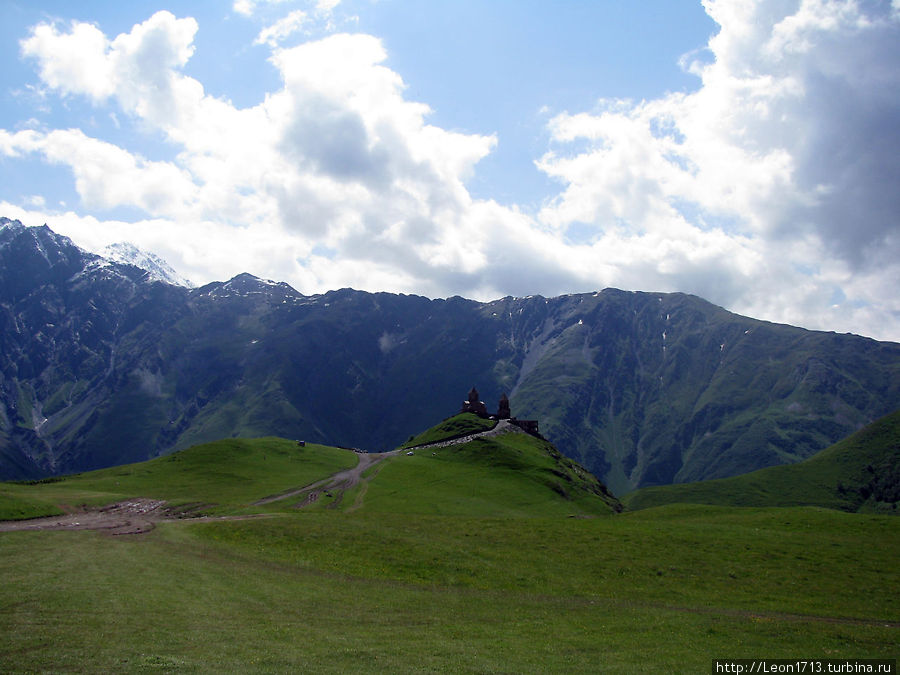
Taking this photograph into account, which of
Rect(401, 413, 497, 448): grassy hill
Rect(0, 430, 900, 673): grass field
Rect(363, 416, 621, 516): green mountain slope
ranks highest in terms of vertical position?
Rect(401, 413, 497, 448): grassy hill

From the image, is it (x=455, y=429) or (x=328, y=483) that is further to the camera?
(x=455, y=429)

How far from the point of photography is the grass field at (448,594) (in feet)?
86.1

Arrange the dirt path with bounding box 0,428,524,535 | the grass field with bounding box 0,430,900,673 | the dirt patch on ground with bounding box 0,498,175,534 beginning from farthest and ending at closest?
the dirt path with bounding box 0,428,524,535, the dirt patch on ground with bounding box 0,498,175,534, the grass field with bounding box 0,430,900,673

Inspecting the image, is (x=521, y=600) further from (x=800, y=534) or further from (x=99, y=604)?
(x=800, y=534)

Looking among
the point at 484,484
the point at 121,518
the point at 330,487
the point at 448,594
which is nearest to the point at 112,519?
the point at 121,518

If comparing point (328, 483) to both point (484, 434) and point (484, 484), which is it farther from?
point (484, 434)

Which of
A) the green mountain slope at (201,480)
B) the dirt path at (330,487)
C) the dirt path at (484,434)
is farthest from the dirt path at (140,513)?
Result: the dirt path at (484,434)

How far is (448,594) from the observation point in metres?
40.1

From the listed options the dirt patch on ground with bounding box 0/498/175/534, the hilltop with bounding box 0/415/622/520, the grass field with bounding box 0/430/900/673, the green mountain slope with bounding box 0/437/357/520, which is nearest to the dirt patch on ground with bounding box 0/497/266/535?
the dirt patch on ground with bounding box 0/498/175/534

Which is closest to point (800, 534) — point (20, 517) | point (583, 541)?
point (583, 541)

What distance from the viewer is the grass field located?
26.2 metres

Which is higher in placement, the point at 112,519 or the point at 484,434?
the point at 484,434

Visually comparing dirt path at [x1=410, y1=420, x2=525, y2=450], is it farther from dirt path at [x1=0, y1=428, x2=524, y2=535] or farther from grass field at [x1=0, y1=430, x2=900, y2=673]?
grass field at [x1=0, y1=430, x2=900, y2=673]

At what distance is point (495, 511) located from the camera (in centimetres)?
9756
